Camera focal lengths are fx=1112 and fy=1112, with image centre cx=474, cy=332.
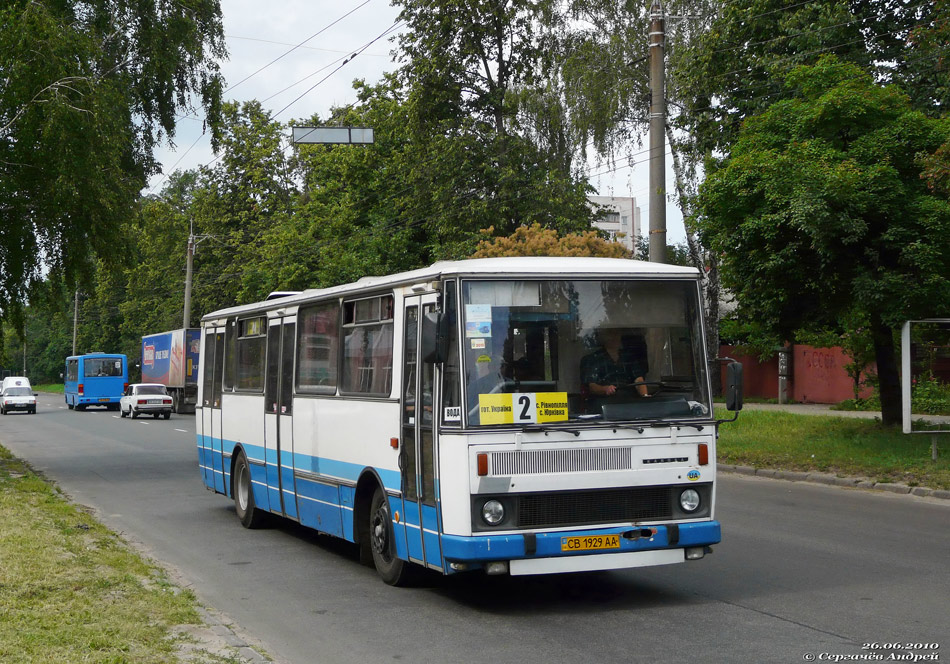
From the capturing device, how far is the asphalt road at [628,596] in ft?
23.7

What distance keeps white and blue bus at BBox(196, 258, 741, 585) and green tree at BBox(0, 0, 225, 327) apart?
41.3 ft

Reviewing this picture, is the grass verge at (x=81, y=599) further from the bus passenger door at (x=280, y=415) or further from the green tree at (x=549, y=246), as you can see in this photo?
the green tree at (x=549, y=246)

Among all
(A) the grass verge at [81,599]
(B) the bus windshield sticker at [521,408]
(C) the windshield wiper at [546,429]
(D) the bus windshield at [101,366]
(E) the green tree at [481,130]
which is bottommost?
(A) the grass verge at [81,599]

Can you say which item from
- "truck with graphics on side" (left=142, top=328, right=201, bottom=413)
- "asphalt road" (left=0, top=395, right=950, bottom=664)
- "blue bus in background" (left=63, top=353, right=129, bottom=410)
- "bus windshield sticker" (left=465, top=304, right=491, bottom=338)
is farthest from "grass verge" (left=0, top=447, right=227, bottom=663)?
"blue bus in background" (left=63, top=353, right=129, bottom=410)

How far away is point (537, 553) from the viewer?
8133mm

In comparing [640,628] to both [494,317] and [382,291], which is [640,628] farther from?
[382,291]

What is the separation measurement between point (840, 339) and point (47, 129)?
20589 mm

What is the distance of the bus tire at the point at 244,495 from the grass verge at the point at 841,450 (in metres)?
9.17

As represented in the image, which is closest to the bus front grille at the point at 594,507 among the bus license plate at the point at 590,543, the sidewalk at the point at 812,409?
the bus license plate at the point at 590,543

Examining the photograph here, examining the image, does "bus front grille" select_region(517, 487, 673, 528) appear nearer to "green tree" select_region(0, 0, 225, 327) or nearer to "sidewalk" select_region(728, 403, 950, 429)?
"green tree" select_region(0, 0, 225, 327)

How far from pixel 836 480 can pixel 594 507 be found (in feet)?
32.7

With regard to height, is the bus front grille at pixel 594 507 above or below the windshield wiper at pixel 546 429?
below

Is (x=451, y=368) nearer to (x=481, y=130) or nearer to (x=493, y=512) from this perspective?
(x=493, y=512)

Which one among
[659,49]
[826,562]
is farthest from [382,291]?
[659,49]
